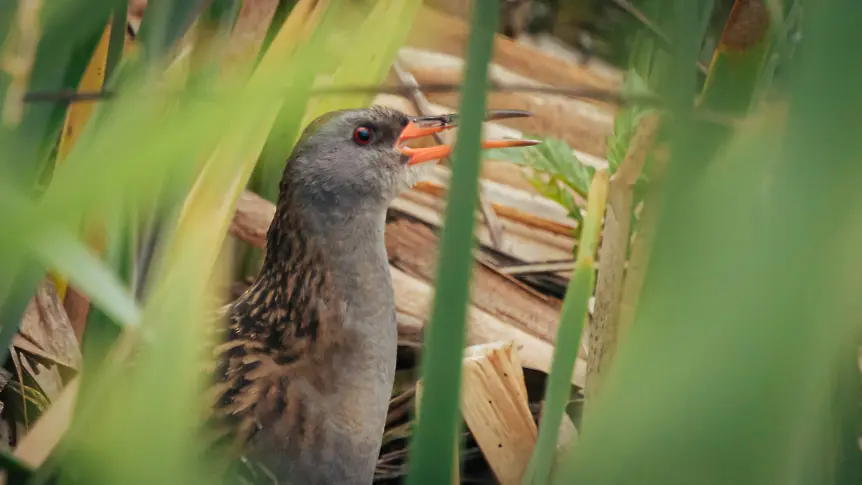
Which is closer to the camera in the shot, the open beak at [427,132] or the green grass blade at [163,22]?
the green grass blade at [163,22]

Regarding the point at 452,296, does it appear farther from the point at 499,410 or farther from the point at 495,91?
the point at 499,410

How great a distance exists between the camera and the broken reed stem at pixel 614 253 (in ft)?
2.23

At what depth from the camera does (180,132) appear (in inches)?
11.9

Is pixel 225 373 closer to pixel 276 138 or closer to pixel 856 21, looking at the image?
pixel 276 138

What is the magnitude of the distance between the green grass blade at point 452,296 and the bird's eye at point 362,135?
1.71 ft

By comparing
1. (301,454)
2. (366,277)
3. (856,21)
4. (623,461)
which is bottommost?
(301,454)

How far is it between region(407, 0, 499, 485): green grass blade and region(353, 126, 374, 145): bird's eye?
52 cm

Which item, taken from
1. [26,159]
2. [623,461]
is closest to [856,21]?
[623,461]

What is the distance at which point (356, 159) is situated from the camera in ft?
2.79

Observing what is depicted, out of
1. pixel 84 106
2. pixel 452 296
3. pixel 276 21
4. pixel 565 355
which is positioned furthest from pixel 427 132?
pixel 452 296

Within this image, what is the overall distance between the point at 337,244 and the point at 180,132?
0.52m

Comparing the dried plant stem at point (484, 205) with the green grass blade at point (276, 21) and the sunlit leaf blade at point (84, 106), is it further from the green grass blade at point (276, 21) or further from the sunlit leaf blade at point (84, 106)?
the sunlit leaf blade at point (84, 106)

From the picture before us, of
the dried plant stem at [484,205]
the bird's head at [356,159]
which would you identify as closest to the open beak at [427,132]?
the bird's head at [356,159]

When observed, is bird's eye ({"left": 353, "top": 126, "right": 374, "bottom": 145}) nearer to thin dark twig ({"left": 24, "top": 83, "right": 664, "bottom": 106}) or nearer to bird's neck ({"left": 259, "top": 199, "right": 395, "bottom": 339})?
bird's neck ({"left": 259, "top": 199, "right": 395, "bottom": 339})
